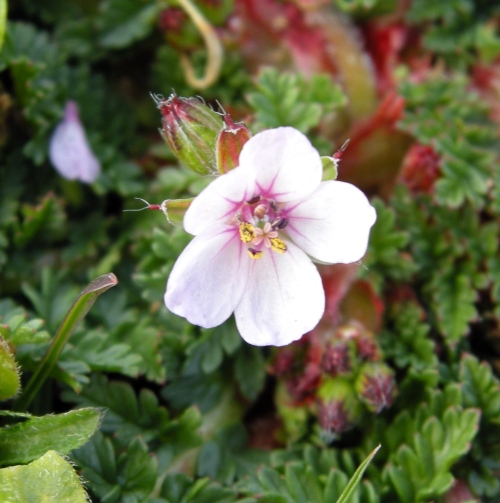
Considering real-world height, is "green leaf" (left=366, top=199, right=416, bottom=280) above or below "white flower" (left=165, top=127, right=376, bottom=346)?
below

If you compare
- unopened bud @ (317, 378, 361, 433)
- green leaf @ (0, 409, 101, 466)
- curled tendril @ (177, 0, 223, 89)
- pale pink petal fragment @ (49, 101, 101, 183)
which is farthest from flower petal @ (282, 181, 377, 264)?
curled tendril @ (177, 0, 223, 89)

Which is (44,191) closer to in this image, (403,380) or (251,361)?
(251,361)

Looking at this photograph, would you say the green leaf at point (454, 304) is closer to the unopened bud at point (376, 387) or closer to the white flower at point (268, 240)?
the unopened bud at point (376, 387)

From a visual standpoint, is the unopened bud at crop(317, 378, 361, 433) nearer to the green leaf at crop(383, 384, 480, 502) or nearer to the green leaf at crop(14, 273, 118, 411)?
the green leaf at crop(383, 384, 480, 502)

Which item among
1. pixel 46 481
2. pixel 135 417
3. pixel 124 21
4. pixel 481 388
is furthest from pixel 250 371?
pixel 124 21

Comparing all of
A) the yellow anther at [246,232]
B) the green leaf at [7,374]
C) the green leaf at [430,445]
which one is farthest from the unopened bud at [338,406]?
the green leaf at [7,374]

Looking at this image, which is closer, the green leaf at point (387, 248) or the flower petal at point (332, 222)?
the flower petal at point (332, 222)

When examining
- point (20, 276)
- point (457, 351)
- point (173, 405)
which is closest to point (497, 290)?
point (457, 351)
